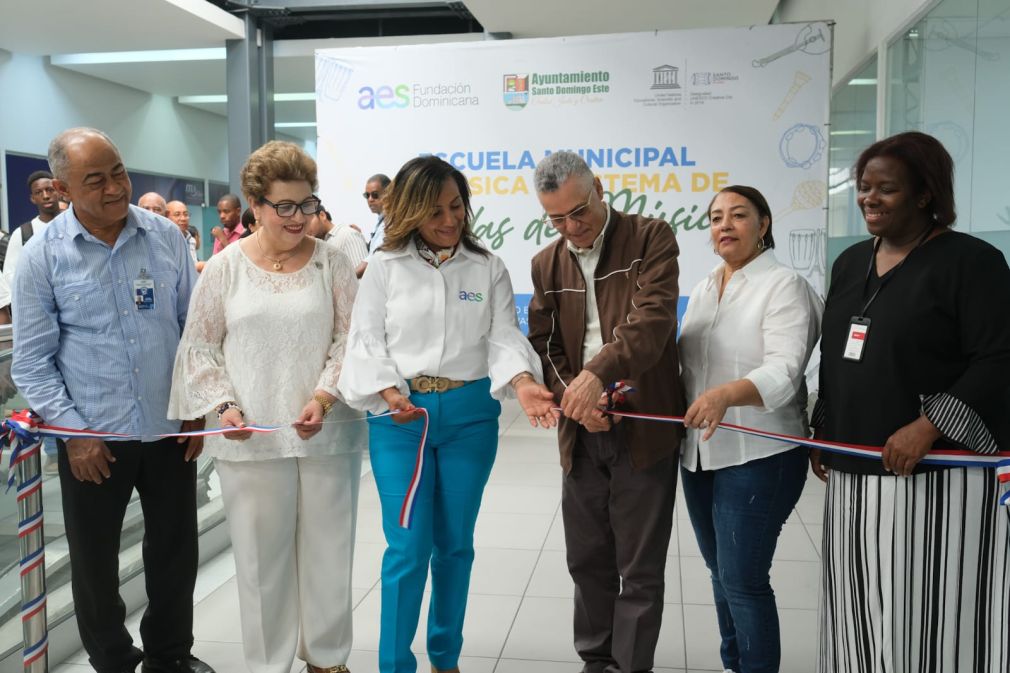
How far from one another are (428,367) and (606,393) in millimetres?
537

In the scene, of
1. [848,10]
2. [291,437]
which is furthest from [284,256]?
[848,10]

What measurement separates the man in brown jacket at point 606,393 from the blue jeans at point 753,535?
0.60 feet

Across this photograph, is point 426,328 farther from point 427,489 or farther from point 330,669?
point 330,669

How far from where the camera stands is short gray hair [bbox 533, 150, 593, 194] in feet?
8.41

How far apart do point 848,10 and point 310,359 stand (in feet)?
22.5

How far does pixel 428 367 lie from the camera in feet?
8.70

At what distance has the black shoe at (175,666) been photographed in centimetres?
302

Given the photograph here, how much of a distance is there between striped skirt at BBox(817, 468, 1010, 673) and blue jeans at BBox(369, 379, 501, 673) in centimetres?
108

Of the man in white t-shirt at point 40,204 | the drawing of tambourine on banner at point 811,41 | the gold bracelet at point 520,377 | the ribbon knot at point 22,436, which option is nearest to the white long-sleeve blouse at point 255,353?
the ribbon knot at point 22,436

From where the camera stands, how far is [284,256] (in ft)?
9.05

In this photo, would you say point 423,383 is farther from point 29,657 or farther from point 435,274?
point 29,657

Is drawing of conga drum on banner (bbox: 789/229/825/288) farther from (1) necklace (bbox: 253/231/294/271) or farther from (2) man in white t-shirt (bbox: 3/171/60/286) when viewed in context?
(2) man in white t-shirt (bbox: 3/171/60/286)

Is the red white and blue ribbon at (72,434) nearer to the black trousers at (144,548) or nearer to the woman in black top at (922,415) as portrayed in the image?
the black trousers at (144,548)

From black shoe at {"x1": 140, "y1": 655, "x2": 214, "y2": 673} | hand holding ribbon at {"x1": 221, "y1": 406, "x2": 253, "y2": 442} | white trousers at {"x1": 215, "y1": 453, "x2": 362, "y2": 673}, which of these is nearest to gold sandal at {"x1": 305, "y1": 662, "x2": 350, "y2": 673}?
white trousers at {"x1": 215, "y1": 453, "x2": 362, "y2": 673}
